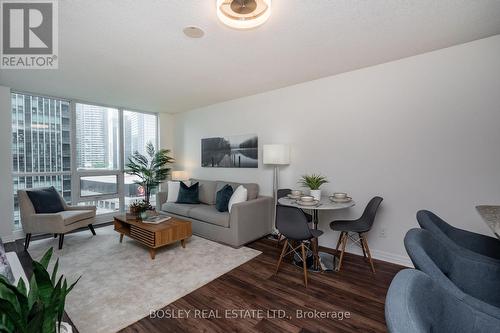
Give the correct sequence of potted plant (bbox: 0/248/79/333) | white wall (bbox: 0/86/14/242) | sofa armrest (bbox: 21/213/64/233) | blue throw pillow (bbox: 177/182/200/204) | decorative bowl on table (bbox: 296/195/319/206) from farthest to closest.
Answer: blue throw pillow (bbox: 177/182/200/204) → white wall (bbox: 0/86/14/242) → sofa armrest (bbox: 21/213/64/233) → decorative bowl on table (bbox: 296/195/319/206) → potted plant (bbox: 0/248/79/333)

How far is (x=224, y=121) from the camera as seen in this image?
4.80 meters

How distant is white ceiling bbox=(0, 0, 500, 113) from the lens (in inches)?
72.7

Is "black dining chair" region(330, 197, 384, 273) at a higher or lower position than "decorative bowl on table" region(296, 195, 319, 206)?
lower

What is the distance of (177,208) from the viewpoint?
14.2 feet

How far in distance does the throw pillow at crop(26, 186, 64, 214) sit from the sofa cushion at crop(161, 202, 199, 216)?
166 cm

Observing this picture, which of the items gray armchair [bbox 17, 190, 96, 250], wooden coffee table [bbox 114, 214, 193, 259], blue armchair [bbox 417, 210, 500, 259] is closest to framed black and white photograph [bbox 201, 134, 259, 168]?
wooden coffee table [bbox 114, 214, 193, 259]

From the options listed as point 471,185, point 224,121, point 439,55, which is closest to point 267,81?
point 224,121

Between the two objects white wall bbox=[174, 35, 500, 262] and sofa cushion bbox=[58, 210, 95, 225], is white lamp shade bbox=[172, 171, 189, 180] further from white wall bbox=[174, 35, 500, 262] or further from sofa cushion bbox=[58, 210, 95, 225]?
white wall bbox=[174, 35, 500, 262]

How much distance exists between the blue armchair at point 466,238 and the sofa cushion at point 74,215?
4386 millimetres

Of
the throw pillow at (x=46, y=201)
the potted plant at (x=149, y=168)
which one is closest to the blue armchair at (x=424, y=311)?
the throw pillow at (x=46, y=201)

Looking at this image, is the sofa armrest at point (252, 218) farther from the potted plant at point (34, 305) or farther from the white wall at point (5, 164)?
the white wall at point (5, 164)

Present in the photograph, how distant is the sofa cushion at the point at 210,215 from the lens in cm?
355

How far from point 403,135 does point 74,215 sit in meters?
4.85

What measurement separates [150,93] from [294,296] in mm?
3908
